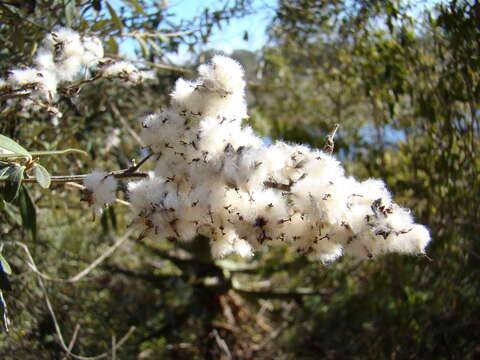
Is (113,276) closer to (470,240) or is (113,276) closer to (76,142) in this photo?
(76,142)

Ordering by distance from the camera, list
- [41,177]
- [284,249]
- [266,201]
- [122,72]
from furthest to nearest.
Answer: [284,249] → [122,72] → [41,177] → [266,201]

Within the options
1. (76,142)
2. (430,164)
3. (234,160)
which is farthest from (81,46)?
(430,164)

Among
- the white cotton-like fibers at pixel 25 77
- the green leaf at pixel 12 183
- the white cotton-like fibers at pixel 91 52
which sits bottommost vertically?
the green leaf at pixel 12 183

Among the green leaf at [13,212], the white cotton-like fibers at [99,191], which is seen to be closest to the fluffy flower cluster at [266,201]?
the white cotton-like fibers at [99,191]

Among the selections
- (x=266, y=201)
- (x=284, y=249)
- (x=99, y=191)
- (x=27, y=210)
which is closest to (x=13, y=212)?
(x=27, y=210)

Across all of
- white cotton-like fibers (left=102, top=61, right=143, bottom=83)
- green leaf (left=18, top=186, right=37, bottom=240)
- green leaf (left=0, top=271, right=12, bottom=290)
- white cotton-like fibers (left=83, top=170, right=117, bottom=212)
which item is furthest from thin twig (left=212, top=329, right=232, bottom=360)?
white cotton-like fibers (left=83, top=170, right=117, bottom=212)

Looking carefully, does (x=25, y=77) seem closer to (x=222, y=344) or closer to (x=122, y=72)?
(x=122, y=72)

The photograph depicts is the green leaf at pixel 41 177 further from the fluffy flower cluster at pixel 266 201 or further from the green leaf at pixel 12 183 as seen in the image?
the fluffy flower cluster at pixel 266 201
